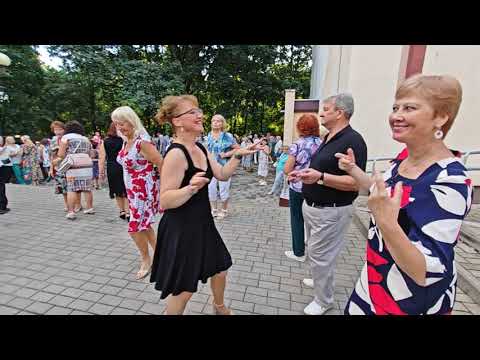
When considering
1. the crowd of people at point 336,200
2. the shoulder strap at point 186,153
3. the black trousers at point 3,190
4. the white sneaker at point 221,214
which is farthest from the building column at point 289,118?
the black trousers at point 3,190

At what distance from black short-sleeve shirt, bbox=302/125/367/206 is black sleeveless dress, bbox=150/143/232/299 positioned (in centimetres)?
97

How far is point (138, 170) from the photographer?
2.98 meters

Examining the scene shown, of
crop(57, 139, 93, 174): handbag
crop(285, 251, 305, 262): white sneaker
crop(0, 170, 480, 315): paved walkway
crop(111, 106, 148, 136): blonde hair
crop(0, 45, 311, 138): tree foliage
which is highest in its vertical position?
crop(0, 45, 311, 138): tree foliage

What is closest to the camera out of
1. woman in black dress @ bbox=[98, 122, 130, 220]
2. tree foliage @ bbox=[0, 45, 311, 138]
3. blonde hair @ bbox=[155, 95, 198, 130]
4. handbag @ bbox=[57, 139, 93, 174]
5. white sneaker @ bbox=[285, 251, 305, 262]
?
blonde hair @ bbox=[155, 95, 198, 130]

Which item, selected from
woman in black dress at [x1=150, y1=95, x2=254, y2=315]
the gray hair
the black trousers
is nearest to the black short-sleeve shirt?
the gray hair

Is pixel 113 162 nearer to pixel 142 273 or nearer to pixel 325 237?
pixel 142 273

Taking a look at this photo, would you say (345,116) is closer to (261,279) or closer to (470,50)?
(261,279)

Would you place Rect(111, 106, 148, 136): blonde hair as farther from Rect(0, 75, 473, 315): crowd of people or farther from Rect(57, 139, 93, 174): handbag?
Rect(57, 139, 93, 174): handbag

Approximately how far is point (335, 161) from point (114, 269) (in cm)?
297

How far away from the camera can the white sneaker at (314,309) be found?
2.55 meters

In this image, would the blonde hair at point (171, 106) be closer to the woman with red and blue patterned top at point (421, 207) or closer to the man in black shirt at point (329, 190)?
the man in black shirt at point (329, 190)

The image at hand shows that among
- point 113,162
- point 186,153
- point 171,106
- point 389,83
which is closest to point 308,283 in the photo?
point 186,153

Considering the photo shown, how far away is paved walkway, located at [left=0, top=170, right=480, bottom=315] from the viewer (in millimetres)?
2670

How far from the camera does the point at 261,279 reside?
126 inches
